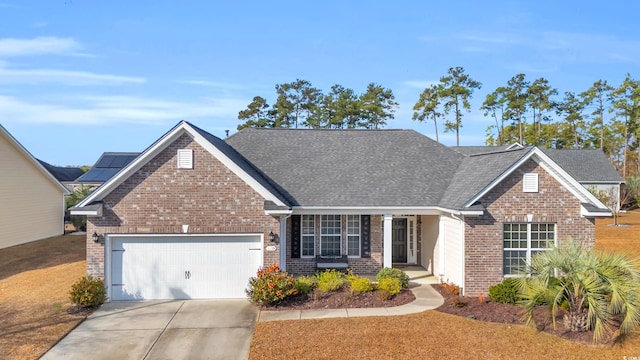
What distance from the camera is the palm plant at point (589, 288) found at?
33.9ft

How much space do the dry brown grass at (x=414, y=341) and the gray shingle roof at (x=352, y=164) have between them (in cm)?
577

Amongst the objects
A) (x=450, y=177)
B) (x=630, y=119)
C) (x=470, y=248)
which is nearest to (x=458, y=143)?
(x=630, y=119)

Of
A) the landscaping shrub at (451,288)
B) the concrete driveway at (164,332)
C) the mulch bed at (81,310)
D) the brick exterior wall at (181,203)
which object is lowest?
the concrete driveway at (164,332)

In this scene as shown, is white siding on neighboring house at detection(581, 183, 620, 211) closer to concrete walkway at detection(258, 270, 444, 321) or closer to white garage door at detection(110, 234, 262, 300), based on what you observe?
concrete walkway at detection(258, 270, 444, 321)

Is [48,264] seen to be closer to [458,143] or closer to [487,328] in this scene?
[487,328]

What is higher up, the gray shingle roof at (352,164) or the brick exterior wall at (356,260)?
the gray shingle roof at (352,164)

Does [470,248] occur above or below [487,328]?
above

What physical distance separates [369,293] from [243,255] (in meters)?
4.45

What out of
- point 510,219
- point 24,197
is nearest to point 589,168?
point 510,219

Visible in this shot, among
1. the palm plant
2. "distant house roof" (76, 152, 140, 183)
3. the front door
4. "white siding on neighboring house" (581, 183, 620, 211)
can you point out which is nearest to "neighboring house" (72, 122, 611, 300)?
the palm plant

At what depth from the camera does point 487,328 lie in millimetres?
11781

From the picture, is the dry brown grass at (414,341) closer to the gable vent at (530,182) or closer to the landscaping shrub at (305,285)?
the landscaping shrub at (305,285)

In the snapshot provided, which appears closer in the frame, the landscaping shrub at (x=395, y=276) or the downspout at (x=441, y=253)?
the landscaping shrub at (x=395, y=276)

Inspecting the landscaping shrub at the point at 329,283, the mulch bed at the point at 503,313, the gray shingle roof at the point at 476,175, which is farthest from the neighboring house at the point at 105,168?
the mulch bed at the point at 503,313
